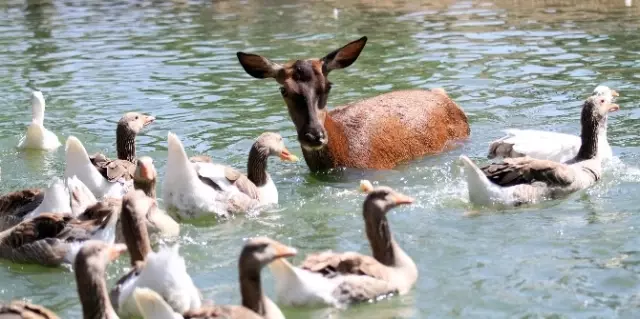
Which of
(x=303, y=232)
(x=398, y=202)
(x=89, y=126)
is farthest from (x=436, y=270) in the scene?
(x=89, y=126)

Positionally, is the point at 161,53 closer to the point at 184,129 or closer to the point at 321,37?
the point at 321,37

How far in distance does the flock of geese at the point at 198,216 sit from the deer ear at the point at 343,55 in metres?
0.07

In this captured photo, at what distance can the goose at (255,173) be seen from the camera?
31.2 feet

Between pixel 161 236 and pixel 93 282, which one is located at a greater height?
pixel 93 282

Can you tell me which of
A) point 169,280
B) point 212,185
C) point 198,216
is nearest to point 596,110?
point 212,185

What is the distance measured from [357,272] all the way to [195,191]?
2.24 m

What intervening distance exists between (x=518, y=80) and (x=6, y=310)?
1014 cm

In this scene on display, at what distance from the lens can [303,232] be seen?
9055 millimetres

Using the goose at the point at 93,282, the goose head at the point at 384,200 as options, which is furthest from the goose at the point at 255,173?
the goose at the point at 93,282

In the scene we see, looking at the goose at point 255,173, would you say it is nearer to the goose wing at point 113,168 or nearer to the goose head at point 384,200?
the goose wing at point 113,168

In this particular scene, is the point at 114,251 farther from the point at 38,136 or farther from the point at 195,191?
the point at 38,136

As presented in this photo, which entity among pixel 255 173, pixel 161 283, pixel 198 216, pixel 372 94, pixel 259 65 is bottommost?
pixel 372 94

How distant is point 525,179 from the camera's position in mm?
9594

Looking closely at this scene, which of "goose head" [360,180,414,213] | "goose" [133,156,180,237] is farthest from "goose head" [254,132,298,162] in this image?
"goose head" [360,180,414,213]
